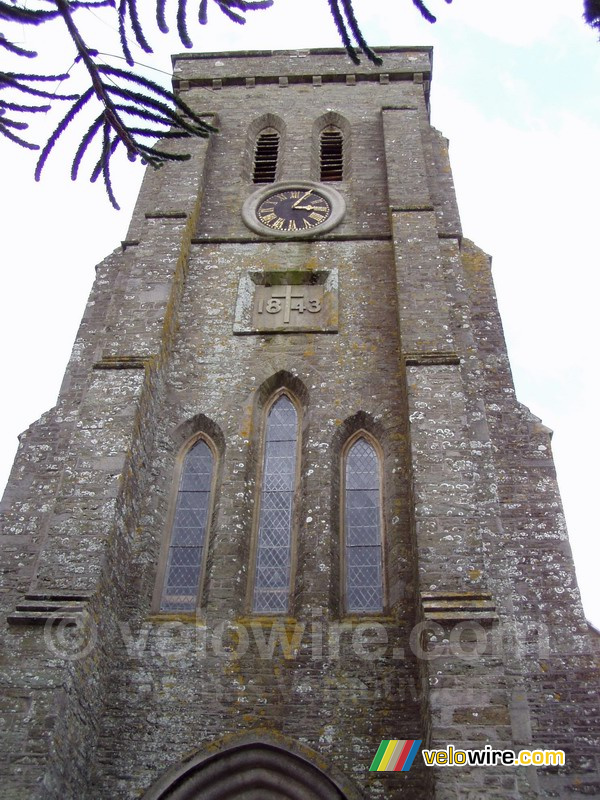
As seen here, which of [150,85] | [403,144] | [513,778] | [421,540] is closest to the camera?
[150,85]

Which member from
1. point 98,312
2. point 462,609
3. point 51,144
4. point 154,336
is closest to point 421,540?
point 462,609

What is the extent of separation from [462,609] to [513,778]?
1.64 meters

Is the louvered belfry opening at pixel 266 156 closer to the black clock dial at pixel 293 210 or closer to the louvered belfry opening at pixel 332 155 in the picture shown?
the louvered belfry opening at pixel 332 155

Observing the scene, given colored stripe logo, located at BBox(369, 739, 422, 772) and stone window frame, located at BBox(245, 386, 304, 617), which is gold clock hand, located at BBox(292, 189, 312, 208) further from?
colored stripe logo, located at BBox(369, 739, 422, 772)

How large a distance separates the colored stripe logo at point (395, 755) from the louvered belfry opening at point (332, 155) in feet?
36.6

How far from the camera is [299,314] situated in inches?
516

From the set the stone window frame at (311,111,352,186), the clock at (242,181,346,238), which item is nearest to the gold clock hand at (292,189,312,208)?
the clock at (242,181,346,238)

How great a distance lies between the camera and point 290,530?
1084cm

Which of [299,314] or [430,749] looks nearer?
[430,749]

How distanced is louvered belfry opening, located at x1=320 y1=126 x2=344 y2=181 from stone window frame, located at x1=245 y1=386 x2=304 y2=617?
613 centimetres

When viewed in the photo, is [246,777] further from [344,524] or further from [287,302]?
[287,302]

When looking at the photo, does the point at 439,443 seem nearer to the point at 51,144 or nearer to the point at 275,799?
the point at 275,799

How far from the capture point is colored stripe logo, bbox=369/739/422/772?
331 inches

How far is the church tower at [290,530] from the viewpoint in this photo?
27.3ft
